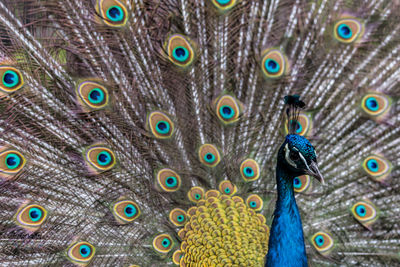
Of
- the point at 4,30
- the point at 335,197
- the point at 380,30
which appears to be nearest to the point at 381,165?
the point at 335,197

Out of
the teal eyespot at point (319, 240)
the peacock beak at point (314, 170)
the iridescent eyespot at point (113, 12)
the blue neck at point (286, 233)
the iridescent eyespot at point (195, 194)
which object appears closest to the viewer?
the peacock beak at point (314, 170)

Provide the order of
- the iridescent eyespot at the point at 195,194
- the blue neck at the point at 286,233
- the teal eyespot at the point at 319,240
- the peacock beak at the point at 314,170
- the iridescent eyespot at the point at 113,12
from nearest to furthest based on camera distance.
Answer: the peacock beak at the point at 314,170, the blue neck at the point at 286,233, the iridescent eyespot at the point at 113,12, the teal eyespot at the point at 319,240, the iridescent eyespot at the point at 195,194

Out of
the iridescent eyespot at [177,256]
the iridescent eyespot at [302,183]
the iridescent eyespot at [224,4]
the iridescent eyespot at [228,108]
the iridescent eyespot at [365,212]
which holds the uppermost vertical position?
the iridescent eyespot at [224,4]

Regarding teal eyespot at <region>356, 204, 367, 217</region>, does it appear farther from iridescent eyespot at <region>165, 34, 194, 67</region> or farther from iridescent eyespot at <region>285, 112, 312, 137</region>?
iridescent eyespot at <region>165, 34, 194, 67</region>

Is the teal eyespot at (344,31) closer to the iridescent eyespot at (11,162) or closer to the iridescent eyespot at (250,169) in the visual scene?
the iridescent eyespot at (250,169)

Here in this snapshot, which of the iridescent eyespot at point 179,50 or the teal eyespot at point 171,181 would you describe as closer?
the iridescent eyespot at point 179,50

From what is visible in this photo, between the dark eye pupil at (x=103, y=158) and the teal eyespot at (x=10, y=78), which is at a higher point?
the teal eyespot at (x=10, y=78)

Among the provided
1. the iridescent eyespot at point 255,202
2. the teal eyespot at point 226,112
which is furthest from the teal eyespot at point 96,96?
the iridescent eyespot at point 255,202
